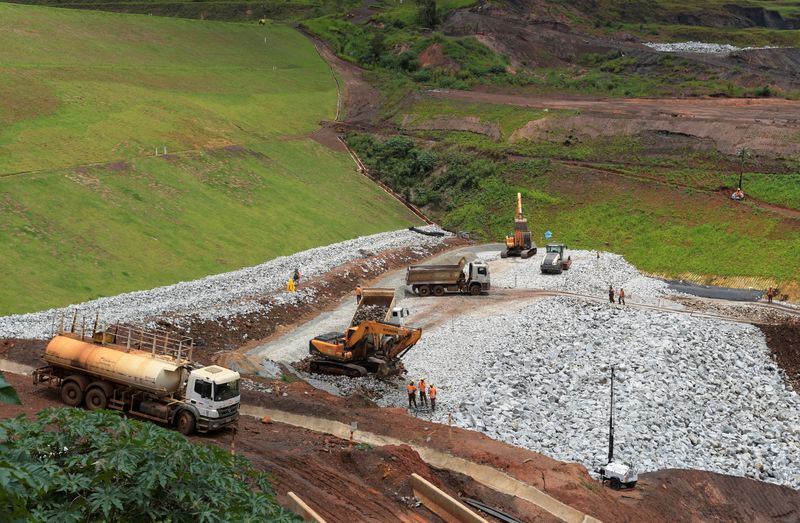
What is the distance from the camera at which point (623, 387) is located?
3612cm

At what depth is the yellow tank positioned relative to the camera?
2705 centimetres

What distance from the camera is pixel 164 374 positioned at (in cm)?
2700

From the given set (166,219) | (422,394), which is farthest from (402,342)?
(166,219)

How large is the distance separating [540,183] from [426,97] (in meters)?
28.4

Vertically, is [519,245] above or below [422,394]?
below

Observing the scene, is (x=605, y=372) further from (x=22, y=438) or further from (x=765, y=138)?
(x=765, y=138)

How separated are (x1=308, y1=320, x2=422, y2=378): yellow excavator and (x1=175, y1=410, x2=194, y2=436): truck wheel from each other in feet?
35.6

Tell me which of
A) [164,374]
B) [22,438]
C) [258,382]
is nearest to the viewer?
[22,438]

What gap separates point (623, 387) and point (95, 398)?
821 inches

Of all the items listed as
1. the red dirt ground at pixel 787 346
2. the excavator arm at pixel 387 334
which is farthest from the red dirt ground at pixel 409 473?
the red dirt ground at pixel 787 346

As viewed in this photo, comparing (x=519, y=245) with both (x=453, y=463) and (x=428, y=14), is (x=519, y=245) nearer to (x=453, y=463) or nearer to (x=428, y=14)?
(x=453, y=463)

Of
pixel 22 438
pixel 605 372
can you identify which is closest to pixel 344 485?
pixel 22 438

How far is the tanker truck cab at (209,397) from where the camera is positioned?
2686 centimetres

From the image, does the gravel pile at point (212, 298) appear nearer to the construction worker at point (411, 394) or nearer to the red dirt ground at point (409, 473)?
the red dirt ground at point (409, 473)
